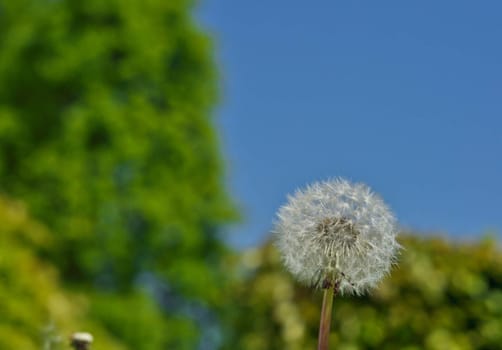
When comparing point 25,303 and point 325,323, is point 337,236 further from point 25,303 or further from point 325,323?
point 25,303

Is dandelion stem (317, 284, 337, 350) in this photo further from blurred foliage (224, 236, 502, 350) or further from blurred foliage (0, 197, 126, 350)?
blurred foliage (0, 197, 126, 350)

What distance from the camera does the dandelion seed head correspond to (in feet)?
8.62

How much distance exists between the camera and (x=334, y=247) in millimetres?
2648

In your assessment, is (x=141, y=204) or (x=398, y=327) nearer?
(x=398, y=327)

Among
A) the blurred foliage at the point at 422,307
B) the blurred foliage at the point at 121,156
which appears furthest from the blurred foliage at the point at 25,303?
the blurred foliage at the point at 121,156

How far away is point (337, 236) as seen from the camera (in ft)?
8.82

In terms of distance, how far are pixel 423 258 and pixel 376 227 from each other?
19.4 ft

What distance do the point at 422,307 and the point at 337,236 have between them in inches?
230

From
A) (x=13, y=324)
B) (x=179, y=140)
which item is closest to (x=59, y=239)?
(x=179, y=140)

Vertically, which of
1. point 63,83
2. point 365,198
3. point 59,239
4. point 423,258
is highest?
point 63,83

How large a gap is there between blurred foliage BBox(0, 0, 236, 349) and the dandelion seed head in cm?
1466

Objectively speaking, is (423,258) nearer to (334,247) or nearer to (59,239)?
(334,247)

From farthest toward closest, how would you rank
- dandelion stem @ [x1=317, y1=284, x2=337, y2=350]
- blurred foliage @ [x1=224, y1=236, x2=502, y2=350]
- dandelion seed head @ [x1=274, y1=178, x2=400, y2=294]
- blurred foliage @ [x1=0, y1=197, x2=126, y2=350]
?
blurred foliage @ [x1=0, y1=197, x2=126, y2=350], blurred foliage @ [x1=224, y1=236, x2=502, y2=350], dandelion seed head @ [x1=274, y1=178, x2=400, y2=294], dandelion stem @ [x1=317, y1=284, x2=337, y2=350]

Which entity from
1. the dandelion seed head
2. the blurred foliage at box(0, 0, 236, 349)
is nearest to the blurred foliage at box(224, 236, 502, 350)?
the dandelion seed head
